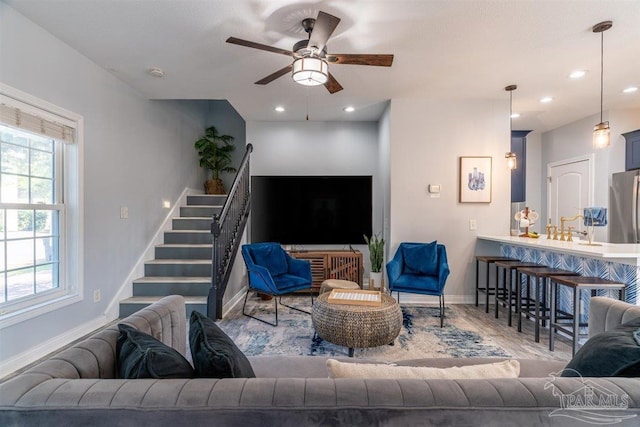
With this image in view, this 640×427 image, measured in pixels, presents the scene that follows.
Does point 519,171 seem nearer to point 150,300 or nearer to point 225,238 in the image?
Result: point 225,238

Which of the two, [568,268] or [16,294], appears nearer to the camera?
[16,294]

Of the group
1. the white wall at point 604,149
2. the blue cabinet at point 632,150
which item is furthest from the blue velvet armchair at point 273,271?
the blue cabinet at point 632,150

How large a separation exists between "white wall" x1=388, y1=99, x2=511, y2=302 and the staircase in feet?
8.40

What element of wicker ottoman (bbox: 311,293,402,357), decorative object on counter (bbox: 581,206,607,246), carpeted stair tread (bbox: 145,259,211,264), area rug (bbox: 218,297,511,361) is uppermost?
decorative object on counter (bbox: 581,206,607,246)

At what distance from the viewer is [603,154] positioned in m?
4.77

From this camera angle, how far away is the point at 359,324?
7.88ft

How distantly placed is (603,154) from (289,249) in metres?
5.04

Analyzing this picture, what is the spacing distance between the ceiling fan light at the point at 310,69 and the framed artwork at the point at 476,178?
267cm

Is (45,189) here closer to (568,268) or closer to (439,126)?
(439,126)

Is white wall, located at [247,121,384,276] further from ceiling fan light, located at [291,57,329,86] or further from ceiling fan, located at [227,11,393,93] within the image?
ceiling fan light, located at [291,57,329,86]

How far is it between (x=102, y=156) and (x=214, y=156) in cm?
238

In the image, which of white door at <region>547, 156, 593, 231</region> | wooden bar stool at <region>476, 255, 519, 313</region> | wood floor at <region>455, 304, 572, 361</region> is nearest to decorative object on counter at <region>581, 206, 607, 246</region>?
wooden bar stool at <region>476, 255, 519, 313</region>

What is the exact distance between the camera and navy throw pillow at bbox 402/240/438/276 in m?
3.80

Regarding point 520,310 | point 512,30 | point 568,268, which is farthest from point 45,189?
point 568,268
